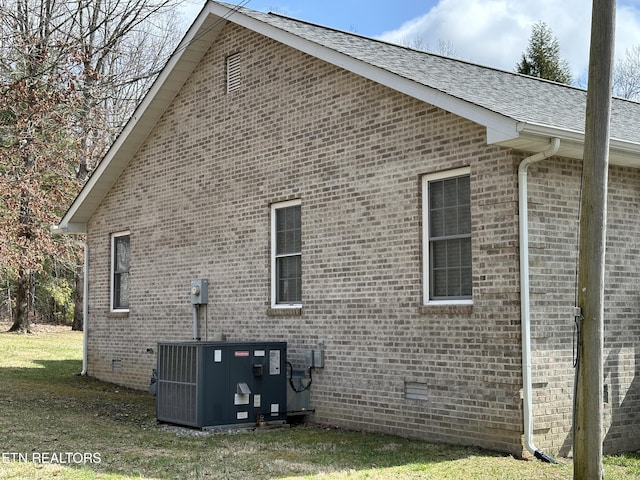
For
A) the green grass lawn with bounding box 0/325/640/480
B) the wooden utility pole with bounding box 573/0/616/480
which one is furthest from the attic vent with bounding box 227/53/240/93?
the wooden utility pole with bounding box 573/0/616/480

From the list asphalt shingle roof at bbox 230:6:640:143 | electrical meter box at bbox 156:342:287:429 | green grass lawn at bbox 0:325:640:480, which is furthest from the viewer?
electrical meter box at bbox 156:342:287:429

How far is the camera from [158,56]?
34156mm

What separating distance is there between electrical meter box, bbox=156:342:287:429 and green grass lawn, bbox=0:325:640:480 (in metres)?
0.32

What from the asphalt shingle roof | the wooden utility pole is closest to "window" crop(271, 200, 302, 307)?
the asphalt shingle roof

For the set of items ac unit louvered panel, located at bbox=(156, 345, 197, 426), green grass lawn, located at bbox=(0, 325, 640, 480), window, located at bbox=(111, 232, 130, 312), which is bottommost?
green grass lawn, located at bbox=(0, 325, 640, 480)

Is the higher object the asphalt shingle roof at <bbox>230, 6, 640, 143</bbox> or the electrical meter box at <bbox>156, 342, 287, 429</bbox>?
the asphalt shingle roof at <bbox>230, 6, 640, 143</bbox>

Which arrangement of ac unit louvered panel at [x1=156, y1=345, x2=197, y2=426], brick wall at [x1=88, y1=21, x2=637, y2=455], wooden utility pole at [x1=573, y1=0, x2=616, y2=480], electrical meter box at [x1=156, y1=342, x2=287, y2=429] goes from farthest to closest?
1. ac unit louvered panel at [x1=156, y1=345, x2=197, y2=426]
2. electrical meter box at [x1=156, y1=342, x2=287, y2=429]
3. brick wall at [x1=88, y1=21, x2=637, y2=455]
4. wooden utility pole at [x1=573, y1=0, x2=616, y2=480]

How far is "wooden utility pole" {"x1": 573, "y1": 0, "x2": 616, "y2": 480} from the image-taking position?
7578mm

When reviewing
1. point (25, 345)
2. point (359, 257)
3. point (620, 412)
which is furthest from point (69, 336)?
point (620, 412)

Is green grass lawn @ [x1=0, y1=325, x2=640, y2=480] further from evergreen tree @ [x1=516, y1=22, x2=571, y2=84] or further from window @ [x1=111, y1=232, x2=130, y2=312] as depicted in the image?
evergreen tree @ [x1=516, y1=22, x2=571, y2=84]

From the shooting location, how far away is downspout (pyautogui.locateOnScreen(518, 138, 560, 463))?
32.0 feet

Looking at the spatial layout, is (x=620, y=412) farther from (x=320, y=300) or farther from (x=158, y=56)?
(x=158, y=56)

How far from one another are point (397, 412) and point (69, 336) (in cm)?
2339

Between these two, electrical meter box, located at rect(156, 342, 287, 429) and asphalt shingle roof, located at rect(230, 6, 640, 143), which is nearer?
asphalt shingle roof, located at rect(230, 6, 640, 143)
